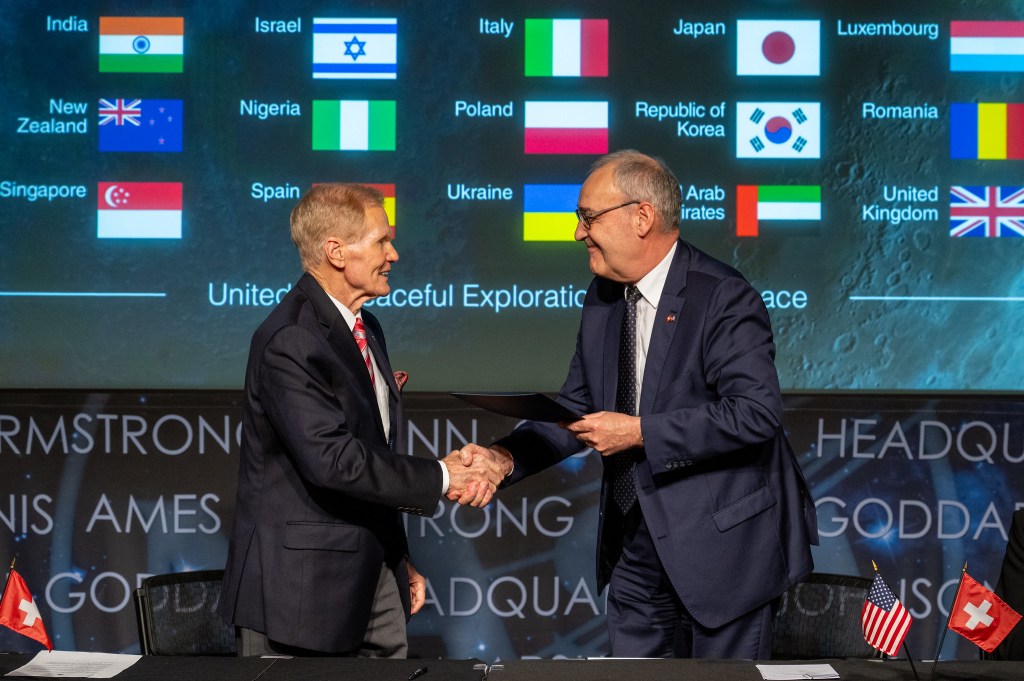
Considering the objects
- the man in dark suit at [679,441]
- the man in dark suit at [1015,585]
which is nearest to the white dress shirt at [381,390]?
the man in dark suit at [679,441]

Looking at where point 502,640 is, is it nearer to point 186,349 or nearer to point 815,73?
point 186,349

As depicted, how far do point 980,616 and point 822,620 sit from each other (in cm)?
103

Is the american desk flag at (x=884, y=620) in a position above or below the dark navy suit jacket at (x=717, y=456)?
below

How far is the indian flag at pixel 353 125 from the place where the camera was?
4.16 m

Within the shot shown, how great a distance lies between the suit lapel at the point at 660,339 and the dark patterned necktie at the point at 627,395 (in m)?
0.07

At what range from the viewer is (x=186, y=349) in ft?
13.6

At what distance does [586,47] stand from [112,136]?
190 centimetres

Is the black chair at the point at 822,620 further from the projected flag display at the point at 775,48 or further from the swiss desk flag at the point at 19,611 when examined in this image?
the projected flag display at the point at 775,48

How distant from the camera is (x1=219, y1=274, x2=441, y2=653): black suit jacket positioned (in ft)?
7.55

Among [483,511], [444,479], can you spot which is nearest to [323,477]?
[444,479]

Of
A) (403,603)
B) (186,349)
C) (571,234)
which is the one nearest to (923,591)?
(571,234)

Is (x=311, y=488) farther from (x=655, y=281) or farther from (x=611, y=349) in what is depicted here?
(x=655, y=281)

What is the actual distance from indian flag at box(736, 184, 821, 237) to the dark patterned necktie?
1553 millimetres

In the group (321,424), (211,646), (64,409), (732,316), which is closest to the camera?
(321,424)
